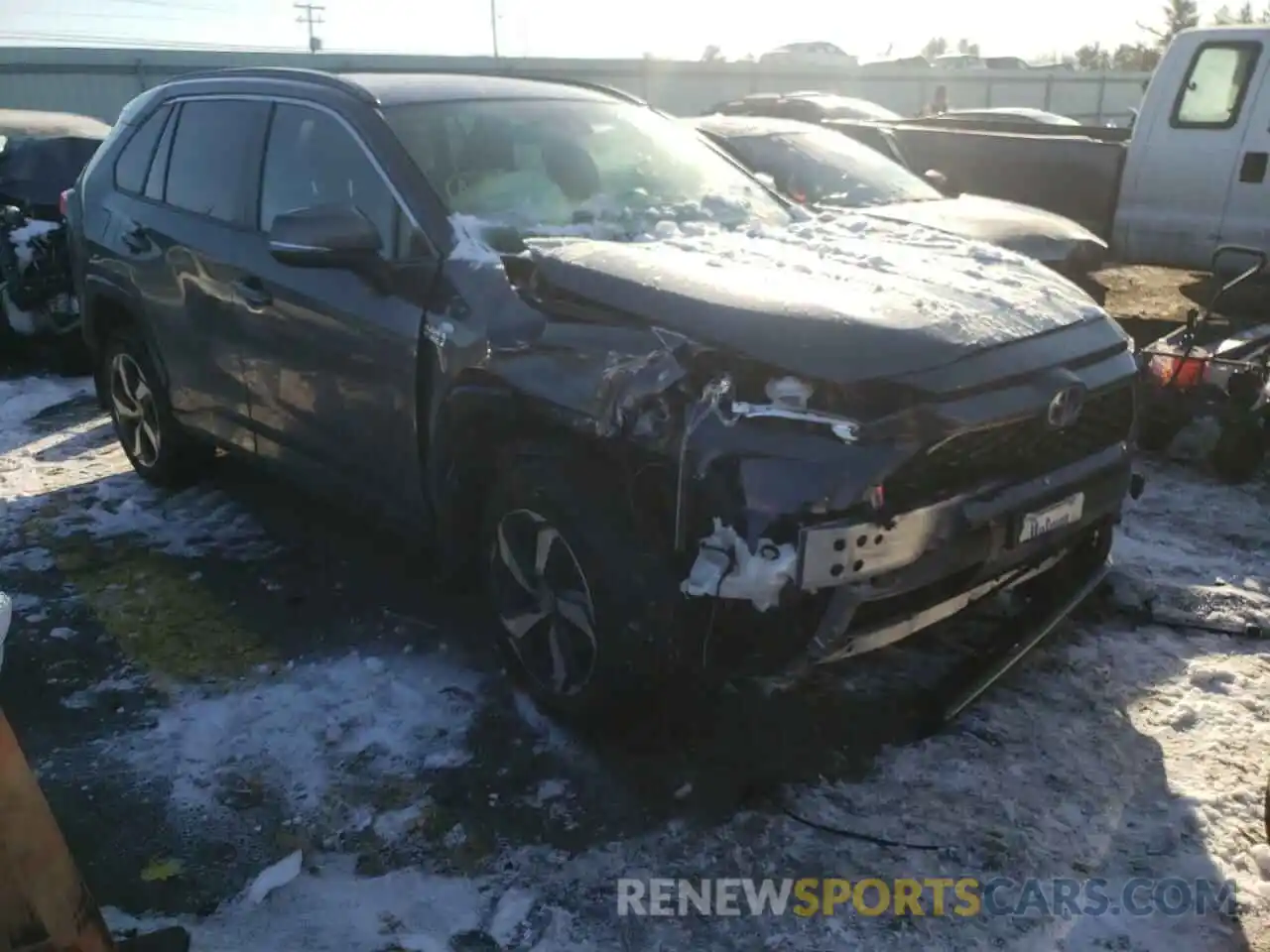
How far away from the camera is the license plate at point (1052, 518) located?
3.05m

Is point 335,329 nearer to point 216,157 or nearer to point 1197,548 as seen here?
point 216,157

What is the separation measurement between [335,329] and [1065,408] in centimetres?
233

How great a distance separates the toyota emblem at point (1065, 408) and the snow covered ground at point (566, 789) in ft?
3.19

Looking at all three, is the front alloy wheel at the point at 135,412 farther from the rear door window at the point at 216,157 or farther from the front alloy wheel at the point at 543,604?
the front alloy wheel at the point at 543,604

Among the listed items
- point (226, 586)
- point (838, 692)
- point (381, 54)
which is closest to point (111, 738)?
point (226, 586)

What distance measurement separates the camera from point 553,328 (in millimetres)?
3158

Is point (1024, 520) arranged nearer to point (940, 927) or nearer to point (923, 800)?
point (923, 800)

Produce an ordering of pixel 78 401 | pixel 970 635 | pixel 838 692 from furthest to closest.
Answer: pixel 78 401 → pixel 970 635 → pixel 838 692

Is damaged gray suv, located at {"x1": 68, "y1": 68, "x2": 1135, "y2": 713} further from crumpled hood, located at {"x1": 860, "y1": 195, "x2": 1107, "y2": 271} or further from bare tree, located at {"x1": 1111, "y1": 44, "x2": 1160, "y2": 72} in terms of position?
bare tree, located at {"x1": 1111, "y1": 44, "x2": 1160, "y2": 72}

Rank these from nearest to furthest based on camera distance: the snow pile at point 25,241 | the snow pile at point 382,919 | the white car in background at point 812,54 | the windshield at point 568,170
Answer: the snow pile at point 382,919
the windshield at point 568,170
the snow pile at point 25,241
the white car in background at point 812,54

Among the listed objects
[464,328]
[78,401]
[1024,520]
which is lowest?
[78,401]

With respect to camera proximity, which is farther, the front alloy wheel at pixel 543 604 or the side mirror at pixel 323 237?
the side mirror at pixel 323 237

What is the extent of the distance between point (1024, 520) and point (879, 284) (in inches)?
30.3

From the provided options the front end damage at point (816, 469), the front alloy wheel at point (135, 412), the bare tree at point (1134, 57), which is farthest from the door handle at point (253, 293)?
the bare tree at point (1134, 57)
